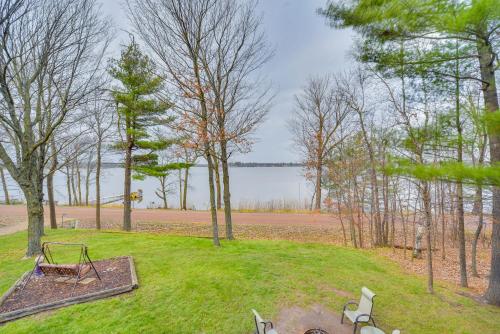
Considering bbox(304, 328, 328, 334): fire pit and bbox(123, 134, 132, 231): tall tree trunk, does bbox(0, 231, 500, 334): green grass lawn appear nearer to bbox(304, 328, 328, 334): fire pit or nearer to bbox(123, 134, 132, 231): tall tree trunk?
bbox(304, 328, 328, 334): fire pit

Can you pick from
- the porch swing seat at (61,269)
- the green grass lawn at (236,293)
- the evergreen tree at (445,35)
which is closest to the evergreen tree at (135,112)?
the green grass lawn at (236,293)

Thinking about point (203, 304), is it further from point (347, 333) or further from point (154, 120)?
point (154, 120)

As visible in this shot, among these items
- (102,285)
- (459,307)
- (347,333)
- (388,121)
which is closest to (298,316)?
(347,333)

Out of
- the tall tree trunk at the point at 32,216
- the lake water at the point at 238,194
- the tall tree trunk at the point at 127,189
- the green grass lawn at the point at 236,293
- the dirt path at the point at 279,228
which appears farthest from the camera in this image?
the lake water at the point at 238,194

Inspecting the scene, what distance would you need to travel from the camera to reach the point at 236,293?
482cm

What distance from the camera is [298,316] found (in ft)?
14.0

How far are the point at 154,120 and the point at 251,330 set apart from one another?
944 centimetres

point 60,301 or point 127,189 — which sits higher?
point 127,189

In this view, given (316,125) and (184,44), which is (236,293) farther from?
(316,125)

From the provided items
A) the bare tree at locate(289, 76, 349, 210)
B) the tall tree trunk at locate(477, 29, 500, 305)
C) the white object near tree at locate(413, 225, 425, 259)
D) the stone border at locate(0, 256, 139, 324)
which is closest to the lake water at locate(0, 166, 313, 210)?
the bare tree at locate(289, 76, 349, 210)

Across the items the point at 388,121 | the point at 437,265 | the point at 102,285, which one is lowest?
the point at 437,265

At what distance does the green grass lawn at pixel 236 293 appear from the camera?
3908 millimetres

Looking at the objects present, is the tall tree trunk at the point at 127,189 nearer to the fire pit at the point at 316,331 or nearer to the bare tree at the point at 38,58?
the bare tree at the point at 38,58

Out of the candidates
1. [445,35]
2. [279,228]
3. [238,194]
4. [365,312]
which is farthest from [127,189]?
[238,194]
